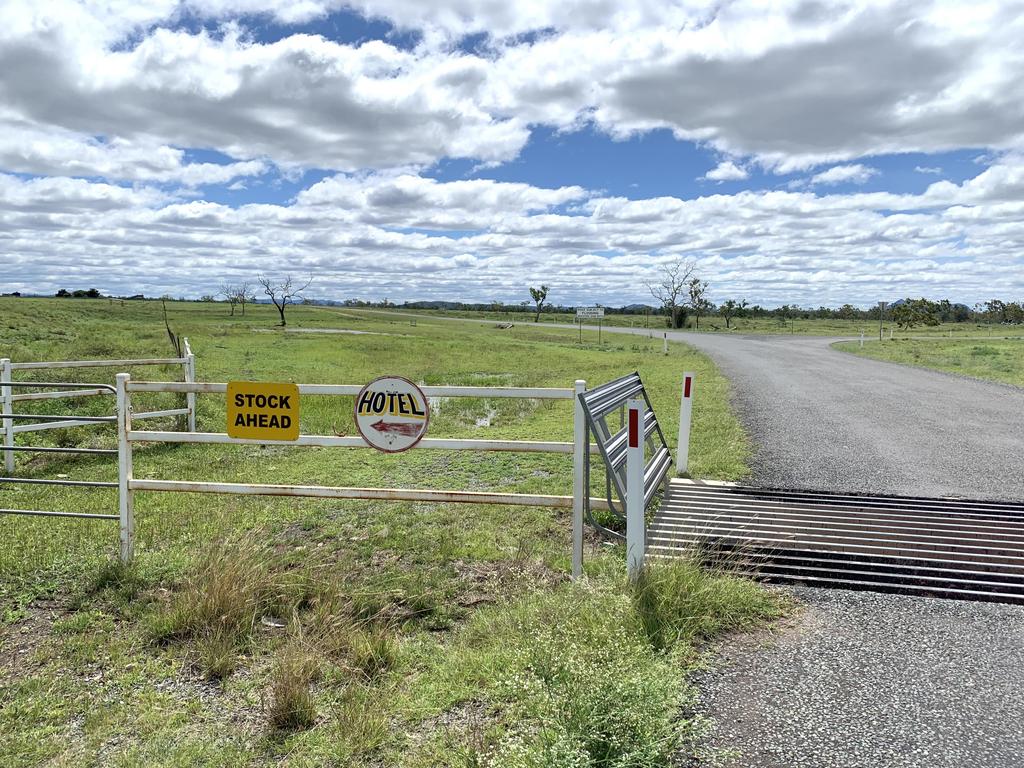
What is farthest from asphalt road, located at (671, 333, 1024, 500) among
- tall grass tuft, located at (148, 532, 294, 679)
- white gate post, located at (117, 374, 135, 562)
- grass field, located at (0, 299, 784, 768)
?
white gate post, located at (117, 374, 135, 562)

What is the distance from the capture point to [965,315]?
386ft

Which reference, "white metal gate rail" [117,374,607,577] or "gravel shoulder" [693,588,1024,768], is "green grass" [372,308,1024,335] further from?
"gravel shoulder" [693,588,1024,768]

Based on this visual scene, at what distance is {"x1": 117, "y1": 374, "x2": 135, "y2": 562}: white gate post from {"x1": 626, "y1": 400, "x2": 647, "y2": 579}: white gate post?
364 cm

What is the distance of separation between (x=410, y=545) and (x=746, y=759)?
353 centimetres

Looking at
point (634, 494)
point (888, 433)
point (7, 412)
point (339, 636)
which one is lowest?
point (339, 636)

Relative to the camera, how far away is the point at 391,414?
4922 mm

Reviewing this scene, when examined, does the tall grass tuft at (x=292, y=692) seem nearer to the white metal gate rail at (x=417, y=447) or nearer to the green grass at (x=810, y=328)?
the white metal gate rail at (x=417, y=447)

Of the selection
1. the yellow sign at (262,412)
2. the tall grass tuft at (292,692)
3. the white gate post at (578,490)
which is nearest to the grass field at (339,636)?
the tall grass tuft at (292,692)

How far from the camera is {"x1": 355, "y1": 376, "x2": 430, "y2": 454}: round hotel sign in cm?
488

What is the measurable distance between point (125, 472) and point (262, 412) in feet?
3.78

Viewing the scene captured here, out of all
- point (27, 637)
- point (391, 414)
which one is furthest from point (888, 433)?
point (27, 637)

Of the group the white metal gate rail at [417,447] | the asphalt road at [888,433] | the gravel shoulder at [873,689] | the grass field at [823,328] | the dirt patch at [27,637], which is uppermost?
the grass field at [823,328]

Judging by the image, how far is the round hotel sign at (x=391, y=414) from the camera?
4883 millimetres

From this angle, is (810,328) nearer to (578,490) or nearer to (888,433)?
(888,433)
